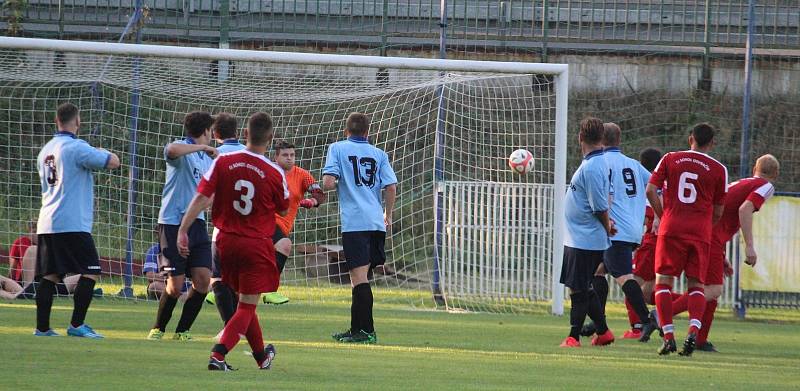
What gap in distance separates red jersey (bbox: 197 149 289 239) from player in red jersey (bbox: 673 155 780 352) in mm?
4394

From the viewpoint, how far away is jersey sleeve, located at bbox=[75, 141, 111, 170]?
9.19 m

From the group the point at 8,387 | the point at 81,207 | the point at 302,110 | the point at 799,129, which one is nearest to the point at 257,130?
the point at 8,387

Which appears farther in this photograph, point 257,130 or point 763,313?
point 763,313

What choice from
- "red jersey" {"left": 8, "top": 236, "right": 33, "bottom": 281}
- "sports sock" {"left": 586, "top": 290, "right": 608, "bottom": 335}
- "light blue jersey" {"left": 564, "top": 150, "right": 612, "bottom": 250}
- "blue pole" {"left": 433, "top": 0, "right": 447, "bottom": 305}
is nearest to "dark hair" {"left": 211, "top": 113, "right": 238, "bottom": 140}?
"light blue jersey" {"left": 564, "top": 150, "right": 612, "bottom": 250}

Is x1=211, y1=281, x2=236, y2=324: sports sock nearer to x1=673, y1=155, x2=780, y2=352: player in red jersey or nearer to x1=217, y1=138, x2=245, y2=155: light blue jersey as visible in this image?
x1=217, y1=138, x2=245, y2=155: light blue jersey

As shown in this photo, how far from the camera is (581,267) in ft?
32.3

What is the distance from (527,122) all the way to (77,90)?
5.68 metres

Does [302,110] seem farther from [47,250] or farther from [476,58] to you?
[47,250]

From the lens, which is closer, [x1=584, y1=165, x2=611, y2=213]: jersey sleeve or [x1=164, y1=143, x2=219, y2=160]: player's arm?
[x1=164, y1=143, x2=219, y2=160]: player's arm

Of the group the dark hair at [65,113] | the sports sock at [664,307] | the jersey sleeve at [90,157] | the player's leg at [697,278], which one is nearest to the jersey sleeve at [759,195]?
the player's leg at [697,278]

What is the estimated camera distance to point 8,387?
20.1ft

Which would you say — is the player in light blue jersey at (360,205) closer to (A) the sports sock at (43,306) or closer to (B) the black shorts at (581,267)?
(B) the black shorts at (581,267)

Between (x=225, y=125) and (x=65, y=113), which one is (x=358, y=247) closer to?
(x=225, y=125)

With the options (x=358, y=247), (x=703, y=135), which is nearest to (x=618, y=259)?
(x=703, y=135)
